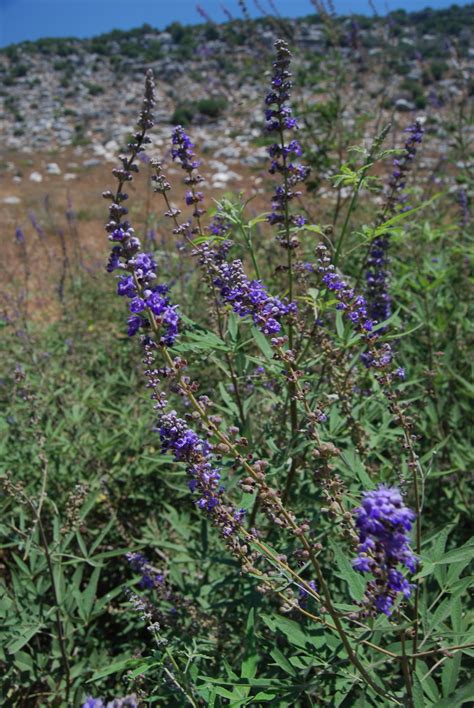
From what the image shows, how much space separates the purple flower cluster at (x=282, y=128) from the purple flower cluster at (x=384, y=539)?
1.53m

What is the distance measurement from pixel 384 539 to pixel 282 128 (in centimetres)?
187

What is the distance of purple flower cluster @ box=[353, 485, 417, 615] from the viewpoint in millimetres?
1297

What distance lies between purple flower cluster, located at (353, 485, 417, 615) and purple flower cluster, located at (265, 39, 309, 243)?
1.53m

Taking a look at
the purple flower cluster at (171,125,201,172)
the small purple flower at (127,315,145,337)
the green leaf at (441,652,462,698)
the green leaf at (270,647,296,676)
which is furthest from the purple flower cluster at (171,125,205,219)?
the green leaf at (441,652,462,698)

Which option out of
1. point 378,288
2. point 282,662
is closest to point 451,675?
point 282,662

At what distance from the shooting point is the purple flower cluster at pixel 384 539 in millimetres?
1297

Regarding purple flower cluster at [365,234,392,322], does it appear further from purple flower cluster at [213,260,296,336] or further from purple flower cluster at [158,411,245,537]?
purple flower cluster at [158,411,245,537]

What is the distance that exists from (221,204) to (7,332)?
208 inches

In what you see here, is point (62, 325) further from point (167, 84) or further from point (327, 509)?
point (167, 84)

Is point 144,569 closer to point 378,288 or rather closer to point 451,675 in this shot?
point 451,675

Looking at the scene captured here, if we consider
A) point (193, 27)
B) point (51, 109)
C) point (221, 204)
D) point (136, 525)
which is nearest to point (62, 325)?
point (136, 525)

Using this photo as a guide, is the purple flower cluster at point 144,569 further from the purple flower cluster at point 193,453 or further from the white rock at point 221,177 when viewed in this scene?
the white rock at point 221,177

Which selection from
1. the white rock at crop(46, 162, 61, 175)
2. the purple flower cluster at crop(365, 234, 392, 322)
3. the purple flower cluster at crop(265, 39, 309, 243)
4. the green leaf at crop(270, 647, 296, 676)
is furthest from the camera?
the white rock at crop(46, 162, 61, 175)

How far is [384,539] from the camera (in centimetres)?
132
